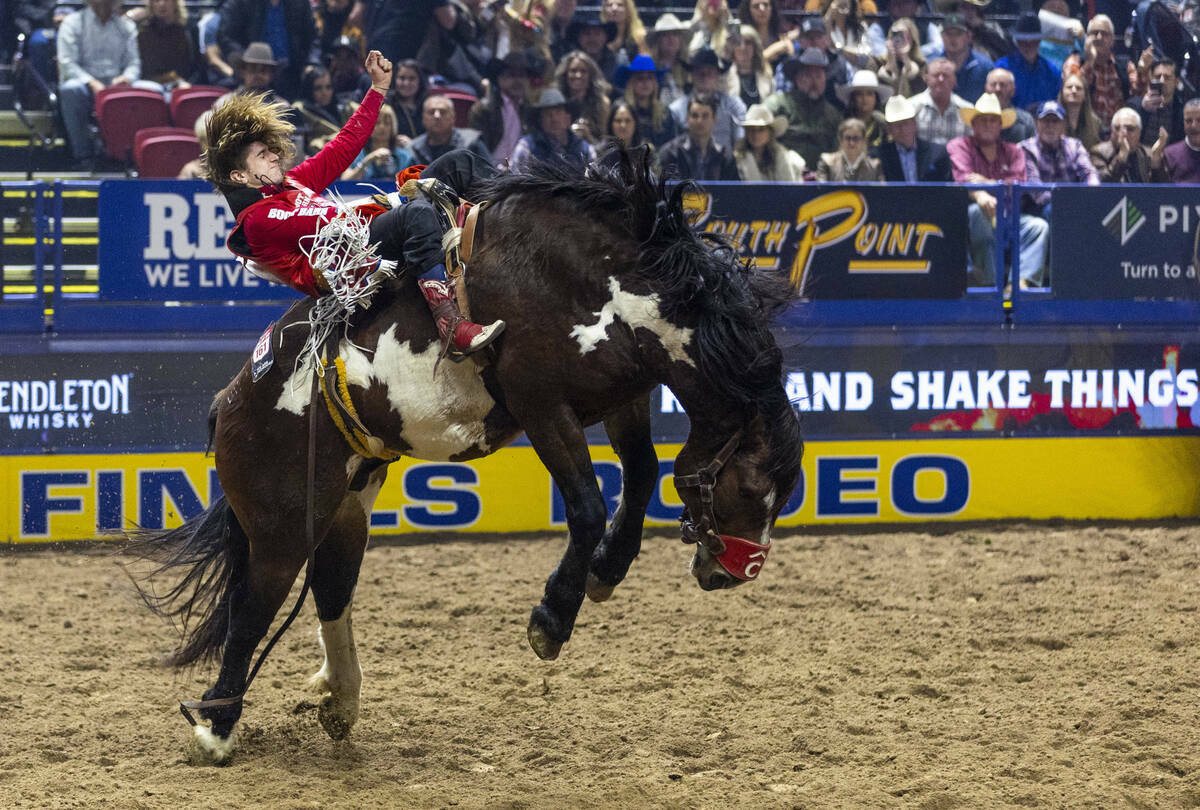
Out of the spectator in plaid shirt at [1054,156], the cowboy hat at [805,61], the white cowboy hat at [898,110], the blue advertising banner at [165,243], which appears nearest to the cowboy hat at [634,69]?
the cowboy hat at [805,61]

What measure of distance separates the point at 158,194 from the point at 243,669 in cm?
365

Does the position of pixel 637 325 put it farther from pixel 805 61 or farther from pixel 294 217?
pixel 805 61

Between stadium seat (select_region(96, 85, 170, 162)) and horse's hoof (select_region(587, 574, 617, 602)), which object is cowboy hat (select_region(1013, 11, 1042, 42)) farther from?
horse's hoof (select_region(587, 574, 617, 602))

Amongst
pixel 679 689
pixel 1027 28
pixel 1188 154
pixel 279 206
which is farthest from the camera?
pixel 1027 28

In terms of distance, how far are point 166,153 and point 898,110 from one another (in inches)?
209

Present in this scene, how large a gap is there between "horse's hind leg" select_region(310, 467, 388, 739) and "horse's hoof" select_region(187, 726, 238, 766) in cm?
35

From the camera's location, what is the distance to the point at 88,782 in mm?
4215

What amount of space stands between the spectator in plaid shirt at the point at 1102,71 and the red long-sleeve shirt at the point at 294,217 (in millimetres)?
8462

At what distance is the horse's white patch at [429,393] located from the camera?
4102 mm

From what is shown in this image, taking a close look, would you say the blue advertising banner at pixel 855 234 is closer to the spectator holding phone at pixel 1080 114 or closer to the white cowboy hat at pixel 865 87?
the white cowboy hat at pixel 865 87

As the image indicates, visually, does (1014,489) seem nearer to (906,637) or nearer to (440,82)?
(906,637)

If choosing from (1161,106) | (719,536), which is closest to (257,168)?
(719,536)

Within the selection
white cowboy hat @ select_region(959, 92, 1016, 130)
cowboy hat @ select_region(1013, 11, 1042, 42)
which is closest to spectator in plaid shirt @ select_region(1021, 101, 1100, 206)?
white cowboy hat @ select_region(959, 92, 1016, 130)

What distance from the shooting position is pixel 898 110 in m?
9.97
